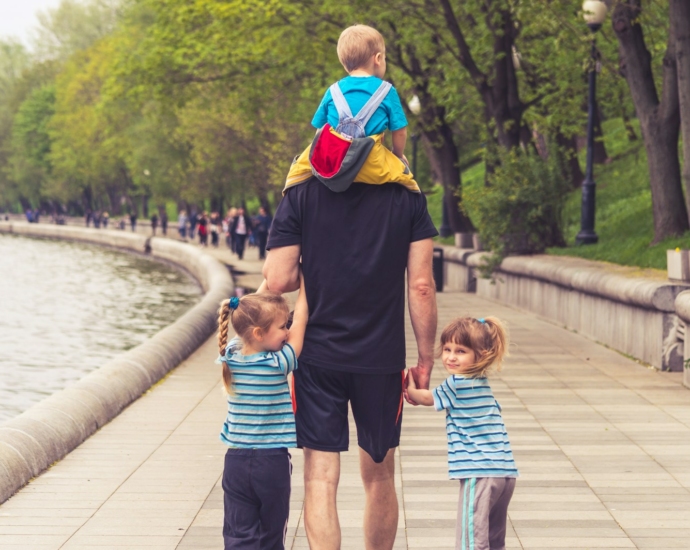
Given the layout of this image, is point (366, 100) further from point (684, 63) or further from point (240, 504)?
point (684, 63)

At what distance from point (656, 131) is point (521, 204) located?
16.7ft

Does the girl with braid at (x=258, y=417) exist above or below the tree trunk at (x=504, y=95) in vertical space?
below

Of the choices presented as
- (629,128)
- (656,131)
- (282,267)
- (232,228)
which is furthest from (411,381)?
(232,228)

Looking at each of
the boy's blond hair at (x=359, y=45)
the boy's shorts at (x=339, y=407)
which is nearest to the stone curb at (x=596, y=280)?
the boy's shorts at (x=339, y=407)

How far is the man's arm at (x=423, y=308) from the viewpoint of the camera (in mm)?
4605

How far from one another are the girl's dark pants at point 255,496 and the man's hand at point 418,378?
0.53 m

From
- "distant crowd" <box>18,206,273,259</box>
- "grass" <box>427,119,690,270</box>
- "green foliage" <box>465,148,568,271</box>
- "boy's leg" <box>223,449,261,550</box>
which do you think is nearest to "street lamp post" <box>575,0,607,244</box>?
"grass" <box>427,119,690,270</box>

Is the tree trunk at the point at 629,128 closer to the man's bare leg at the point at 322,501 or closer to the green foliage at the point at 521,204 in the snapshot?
the green foliage at the point at 521,204

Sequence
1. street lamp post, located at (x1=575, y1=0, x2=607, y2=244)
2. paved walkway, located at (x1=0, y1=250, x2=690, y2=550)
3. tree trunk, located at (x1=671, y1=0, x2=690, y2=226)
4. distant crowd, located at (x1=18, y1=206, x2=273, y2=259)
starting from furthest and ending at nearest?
distant crowd, located at (x1=18, y1=206, x2=273, y2=259) < street lamp post, located at (x1=575, y1=0, x2=607, y2=244) < tree trunk, located at (x1=671, y1=0, x2=690, y2=226) < paved walkway, located at (x1=0, y1=250, x2=690, y2=550)

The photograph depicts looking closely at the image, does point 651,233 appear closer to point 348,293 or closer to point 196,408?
point 196,408

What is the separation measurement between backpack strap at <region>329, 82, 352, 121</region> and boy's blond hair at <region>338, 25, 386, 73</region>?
12 centimetres

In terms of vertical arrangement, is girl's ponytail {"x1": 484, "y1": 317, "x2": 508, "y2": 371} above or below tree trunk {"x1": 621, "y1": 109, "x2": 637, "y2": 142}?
below

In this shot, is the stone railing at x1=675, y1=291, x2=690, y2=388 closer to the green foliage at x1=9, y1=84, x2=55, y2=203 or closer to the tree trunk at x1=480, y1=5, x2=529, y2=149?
the tree trunk at x1=480, y1=5, x2=529, y2=149

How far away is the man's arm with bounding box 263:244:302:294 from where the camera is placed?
14.9ft
